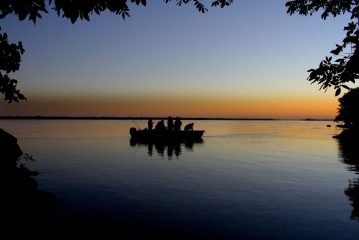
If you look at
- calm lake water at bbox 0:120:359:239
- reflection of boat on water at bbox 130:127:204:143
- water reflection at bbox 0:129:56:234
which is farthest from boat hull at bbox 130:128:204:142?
water reflection at bbox 0:129:56:234

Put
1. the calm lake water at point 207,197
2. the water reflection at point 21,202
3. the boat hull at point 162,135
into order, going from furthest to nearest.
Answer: the boat hull at point 162,135 < the calm lake water at point 207,197 < the water reflection at point 21,202

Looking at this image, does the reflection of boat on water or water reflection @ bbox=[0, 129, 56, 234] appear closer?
water reflection @ bbox=[0, 129, 56, 234]

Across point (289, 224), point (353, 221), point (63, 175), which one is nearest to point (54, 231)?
point (289, 224)

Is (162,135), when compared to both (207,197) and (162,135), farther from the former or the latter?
(207,197)

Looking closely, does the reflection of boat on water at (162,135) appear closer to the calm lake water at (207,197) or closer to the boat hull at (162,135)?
the boat hull at (162,135)

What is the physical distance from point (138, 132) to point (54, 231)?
42.2 meters

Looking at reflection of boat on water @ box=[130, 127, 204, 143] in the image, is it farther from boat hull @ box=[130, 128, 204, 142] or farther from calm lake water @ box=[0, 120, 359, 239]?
calm lake water @ box=[0, 120, 359, 239]

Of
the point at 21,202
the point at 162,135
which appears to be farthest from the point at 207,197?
the point at 162,135

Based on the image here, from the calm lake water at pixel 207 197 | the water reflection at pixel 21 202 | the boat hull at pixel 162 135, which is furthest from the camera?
the boat hull at pixel 162 135

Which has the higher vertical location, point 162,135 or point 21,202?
point 162,135

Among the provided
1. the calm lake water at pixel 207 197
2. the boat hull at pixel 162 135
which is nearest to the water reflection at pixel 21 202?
the calm lake water at pixel 207 197

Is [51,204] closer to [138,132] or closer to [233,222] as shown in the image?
[233,222]

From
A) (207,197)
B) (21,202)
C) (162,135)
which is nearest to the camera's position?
(21,202)

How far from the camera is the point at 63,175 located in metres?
25.3
